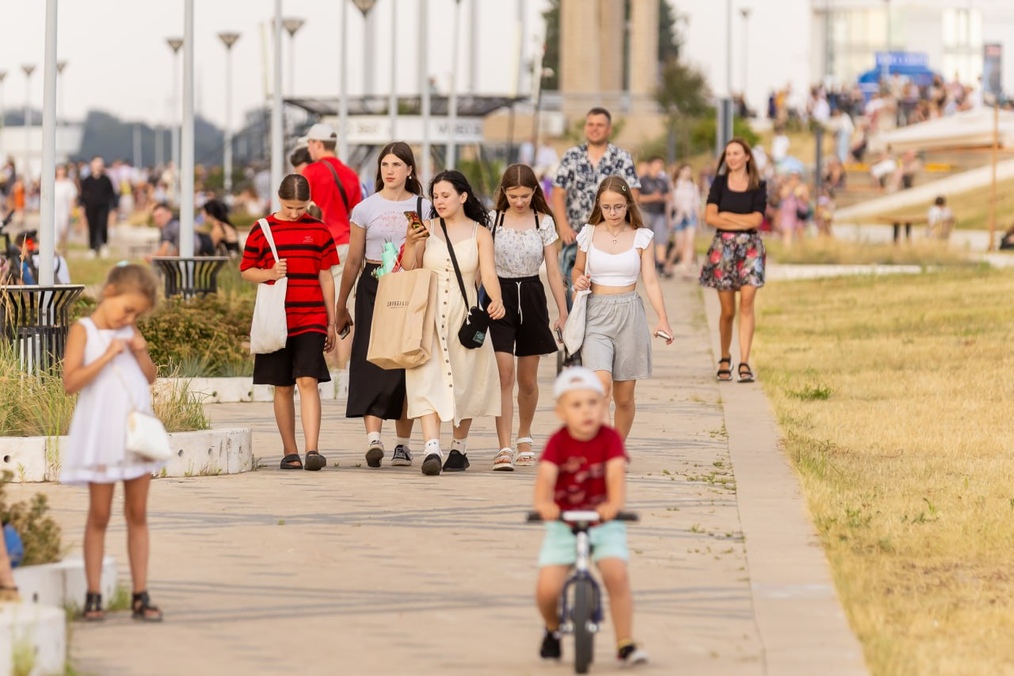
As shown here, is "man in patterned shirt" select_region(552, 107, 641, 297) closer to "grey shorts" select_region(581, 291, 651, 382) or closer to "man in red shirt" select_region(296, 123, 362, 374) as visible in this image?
"man in red shirt" select_region(296, 123, 362, 374)

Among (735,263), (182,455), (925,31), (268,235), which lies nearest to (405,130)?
(735,263)

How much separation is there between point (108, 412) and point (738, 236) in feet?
29.4

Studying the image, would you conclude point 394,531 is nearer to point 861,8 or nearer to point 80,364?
point 80,364

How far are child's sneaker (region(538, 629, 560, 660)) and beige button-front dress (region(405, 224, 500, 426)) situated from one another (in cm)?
423

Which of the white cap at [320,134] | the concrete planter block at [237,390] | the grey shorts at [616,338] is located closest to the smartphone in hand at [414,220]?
the grey shorts at [616,338]

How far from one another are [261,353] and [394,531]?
95.3 inches

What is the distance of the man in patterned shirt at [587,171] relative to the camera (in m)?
13.6

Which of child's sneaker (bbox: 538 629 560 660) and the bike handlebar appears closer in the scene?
the bike handlebar

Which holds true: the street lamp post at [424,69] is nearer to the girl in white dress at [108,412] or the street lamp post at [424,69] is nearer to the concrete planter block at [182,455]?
the concrete planter block at [182,455]

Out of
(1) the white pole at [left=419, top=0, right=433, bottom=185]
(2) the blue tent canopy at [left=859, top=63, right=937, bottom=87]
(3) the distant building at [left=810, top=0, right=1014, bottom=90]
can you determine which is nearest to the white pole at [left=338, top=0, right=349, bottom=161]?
(1) the white pole at [left=419, top=0, right=433, bottom=185]

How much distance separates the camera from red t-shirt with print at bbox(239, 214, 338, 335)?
11.1 m

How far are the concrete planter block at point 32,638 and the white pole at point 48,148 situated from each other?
671 centimetres

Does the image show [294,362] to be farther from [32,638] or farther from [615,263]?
[32,638]

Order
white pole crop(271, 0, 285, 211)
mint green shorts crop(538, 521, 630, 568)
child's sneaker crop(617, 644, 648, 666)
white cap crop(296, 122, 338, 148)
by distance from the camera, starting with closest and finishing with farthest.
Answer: child's sneaker crop(617, 644, 648, 666) < mint green shorts crop(538, 521, 630, 568) < white cap crop(296, 122, 338, 148) < white pole crop(271, 0, 285, 211)
